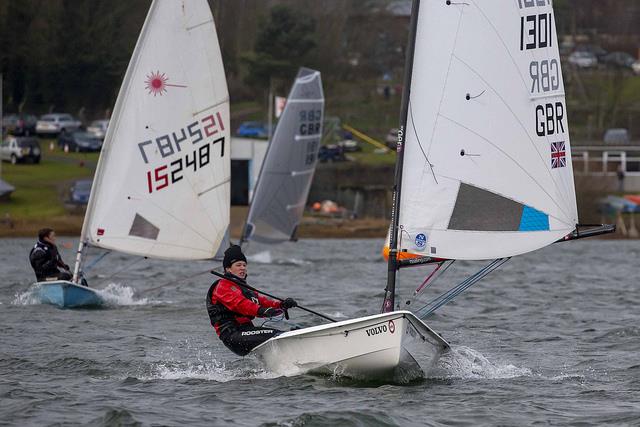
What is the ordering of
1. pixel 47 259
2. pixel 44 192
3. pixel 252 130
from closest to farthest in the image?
1. pixel 47 259
2. pixel 44 192
3. pixel 252 130

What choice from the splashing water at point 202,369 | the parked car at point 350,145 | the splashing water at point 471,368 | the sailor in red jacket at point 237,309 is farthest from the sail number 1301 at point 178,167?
the parked car at point 350,145

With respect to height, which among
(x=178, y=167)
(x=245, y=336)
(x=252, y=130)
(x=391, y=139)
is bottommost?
(x=245, y=336)

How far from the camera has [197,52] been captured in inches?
712

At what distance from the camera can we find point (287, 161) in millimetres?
26328

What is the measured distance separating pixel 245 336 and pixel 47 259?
6.72 meters


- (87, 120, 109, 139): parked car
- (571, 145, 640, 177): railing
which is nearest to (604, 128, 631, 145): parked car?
(571, 145, 640, 177): railing

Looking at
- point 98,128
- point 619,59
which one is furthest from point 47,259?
point 619,59

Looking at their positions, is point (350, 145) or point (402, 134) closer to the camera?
point (402, 134)

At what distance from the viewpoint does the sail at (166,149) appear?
17.6 meters

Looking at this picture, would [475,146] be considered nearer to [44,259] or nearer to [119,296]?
[44,259]

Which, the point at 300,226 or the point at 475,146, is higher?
the point at 475,146

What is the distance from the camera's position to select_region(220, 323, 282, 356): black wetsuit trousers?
11.2 meters

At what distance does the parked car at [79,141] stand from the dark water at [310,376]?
2435 cm

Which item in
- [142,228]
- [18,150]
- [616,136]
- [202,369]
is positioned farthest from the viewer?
[616,136]
